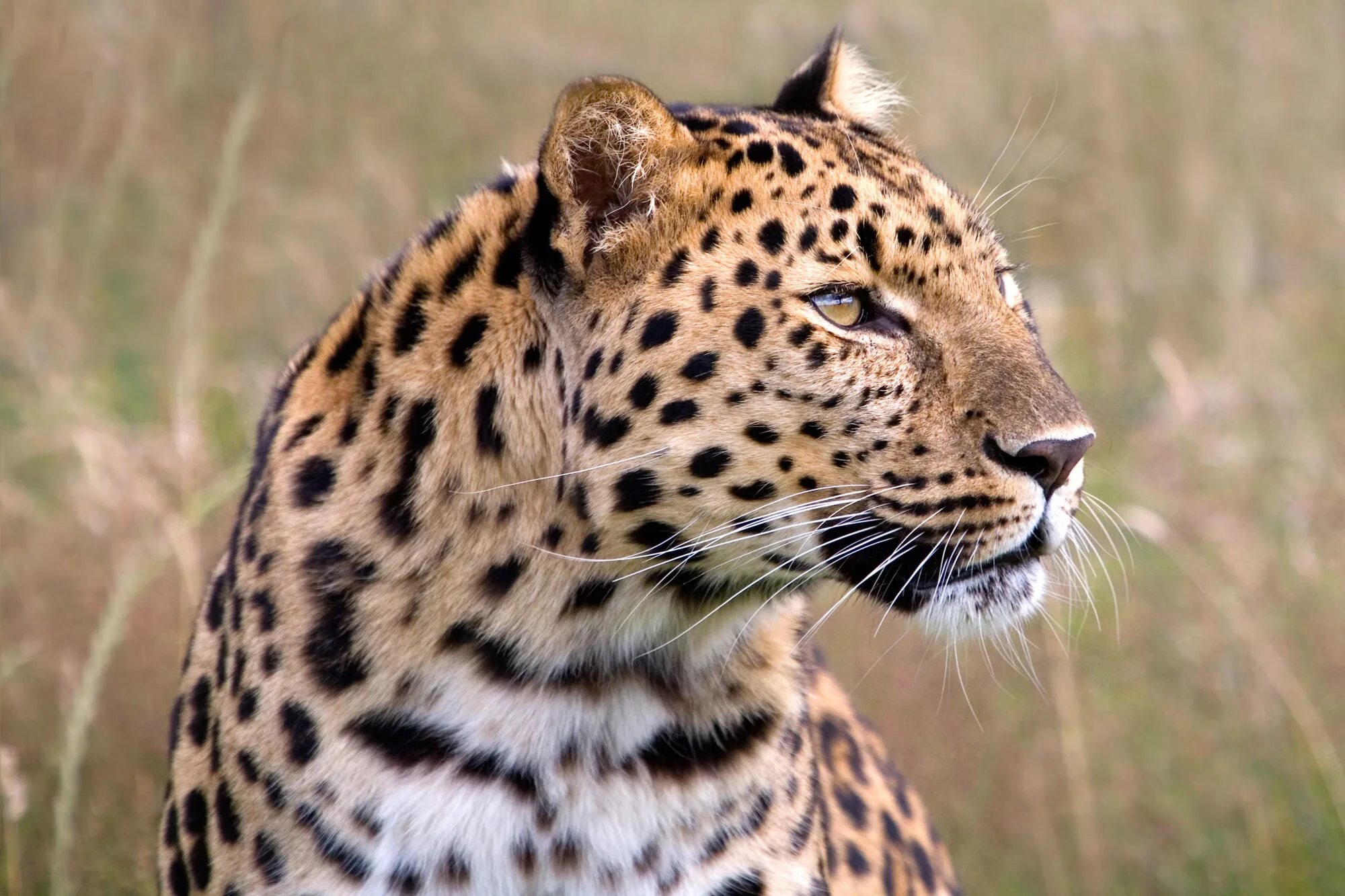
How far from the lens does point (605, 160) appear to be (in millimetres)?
3377

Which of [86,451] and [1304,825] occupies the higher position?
[86,451]

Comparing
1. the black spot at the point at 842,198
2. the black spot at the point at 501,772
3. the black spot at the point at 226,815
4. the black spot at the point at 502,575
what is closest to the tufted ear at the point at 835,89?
the black spot at the point at 842,198

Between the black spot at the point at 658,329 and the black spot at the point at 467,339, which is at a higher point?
the black spot at the point at 467,339

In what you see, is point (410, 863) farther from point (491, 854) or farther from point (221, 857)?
point (221, 857)

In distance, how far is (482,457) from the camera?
3.26 meters

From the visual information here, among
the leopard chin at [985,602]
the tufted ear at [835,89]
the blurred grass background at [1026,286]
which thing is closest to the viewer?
the leopard chin at [985,602]

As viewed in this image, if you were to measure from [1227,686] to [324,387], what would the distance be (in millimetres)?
3797

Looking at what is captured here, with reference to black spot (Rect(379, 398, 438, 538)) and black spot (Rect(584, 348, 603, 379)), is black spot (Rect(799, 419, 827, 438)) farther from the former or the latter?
black spot (Rect(379, 398, 438, 538))

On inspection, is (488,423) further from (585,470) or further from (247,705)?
(247,705)

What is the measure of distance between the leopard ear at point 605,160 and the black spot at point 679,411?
1.20ft

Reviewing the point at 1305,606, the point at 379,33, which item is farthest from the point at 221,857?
the point at 379,33

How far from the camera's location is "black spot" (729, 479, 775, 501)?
321 centimetres

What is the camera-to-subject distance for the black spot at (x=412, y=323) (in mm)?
3422

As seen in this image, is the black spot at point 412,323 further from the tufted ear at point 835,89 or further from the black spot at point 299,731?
the tufted ear at point 835,89
